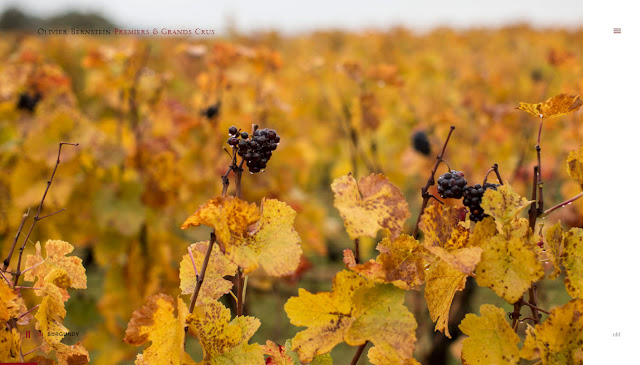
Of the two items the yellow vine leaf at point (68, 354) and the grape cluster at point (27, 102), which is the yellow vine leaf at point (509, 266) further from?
the grape cluster at point (27, 102)

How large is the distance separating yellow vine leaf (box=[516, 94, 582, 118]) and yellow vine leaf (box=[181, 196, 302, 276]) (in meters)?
0.28

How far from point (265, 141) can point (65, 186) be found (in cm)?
157

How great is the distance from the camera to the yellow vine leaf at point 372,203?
0.49 metres

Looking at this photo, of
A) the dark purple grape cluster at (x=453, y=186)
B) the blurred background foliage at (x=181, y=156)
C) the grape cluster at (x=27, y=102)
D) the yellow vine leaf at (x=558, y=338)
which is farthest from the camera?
the grape cluster at (x=27, y=102)

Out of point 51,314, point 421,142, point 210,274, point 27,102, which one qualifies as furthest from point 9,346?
point 27,102

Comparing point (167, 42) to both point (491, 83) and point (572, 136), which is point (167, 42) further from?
point (572, 136)

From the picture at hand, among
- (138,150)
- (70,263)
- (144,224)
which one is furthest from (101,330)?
(70,263)

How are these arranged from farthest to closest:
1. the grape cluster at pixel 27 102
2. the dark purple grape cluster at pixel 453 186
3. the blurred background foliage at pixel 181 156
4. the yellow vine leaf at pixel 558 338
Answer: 1. the grape cluster at pixel 27 102
2. the blurred background foliage at pixel 181 156
3. the dark purple grape cluster at pixel 453 186
4. the yellow vine leaf at pixel 558 338

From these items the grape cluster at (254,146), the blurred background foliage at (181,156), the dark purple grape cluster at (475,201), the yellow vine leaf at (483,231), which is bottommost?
the blurred background foliage at (181,156)

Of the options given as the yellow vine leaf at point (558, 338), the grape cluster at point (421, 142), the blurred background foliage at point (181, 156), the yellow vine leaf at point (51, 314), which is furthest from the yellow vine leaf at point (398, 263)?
the grape cluster at point (421, 142)

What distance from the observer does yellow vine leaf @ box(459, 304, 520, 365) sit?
1.65 feet

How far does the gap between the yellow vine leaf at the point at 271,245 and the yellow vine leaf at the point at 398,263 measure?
6 centimetres

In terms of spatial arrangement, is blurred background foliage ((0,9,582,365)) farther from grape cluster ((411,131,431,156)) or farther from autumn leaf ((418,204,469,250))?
autumn leaf ((418,204,469,250))
